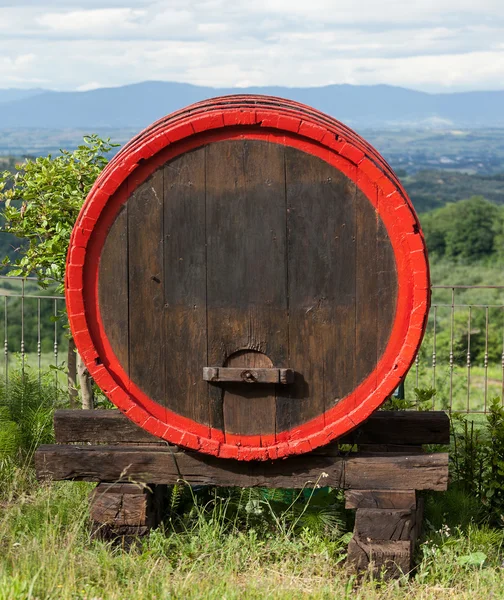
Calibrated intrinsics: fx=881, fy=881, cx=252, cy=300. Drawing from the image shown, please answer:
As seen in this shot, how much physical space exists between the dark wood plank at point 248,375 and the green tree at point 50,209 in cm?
187

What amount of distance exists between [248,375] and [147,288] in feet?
2.07

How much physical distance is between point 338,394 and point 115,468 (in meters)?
1.21

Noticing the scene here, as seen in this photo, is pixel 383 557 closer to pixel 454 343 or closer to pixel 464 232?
pixel 454 343

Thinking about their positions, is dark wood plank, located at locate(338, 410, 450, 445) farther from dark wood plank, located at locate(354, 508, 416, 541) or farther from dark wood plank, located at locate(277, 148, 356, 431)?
dark wood plank, located at locate(277, 148, 356, 431)

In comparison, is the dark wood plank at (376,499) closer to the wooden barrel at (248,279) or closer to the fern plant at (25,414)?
the wooden barrel at (248,279)

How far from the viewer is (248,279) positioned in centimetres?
412

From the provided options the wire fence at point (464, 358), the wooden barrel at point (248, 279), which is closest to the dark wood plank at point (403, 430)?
the wooden barrel at point (248, 279)

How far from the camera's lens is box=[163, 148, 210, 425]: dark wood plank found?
4102mm

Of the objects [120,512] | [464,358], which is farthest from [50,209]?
[464,358]

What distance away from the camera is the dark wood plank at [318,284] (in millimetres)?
4020

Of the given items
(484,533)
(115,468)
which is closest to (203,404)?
(115,468)

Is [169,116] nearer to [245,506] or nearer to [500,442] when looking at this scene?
[245,506]

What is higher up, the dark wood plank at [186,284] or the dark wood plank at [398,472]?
the dark wood plank at [186,284]

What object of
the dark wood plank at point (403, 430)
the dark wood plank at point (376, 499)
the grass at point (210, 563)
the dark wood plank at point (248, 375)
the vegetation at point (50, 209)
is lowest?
the grass at point (210, 563)
